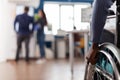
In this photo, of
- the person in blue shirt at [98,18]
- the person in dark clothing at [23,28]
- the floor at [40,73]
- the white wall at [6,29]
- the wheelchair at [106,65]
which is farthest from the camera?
the white wall at [6,29]

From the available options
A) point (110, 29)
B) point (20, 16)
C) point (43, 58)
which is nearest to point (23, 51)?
point (43, 58)

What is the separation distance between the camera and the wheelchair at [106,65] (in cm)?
114

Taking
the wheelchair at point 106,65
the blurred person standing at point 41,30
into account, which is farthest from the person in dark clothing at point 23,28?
the wheelchair at point 106,65

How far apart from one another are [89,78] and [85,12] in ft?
8.82

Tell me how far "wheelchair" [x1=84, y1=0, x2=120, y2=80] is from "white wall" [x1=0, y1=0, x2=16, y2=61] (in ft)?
18.1

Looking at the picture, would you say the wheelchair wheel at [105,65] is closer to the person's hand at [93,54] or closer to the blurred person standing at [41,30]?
the person's hand at [93,54]

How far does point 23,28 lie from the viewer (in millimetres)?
6645

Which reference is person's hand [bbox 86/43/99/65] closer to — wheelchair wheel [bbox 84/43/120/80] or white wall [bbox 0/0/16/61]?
wheelchair wheel [bbox 84/43/120/80]

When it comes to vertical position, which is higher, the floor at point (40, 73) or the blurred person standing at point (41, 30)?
the blurred person standing at point (41, 30)

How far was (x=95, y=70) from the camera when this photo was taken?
1.46 meters

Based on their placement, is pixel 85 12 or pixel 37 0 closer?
pixel 85 12

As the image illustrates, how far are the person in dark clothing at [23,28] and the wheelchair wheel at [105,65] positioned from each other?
5217mm

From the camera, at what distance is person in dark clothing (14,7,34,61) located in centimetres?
658

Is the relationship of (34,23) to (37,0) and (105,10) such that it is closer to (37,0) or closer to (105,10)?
(37,0)
